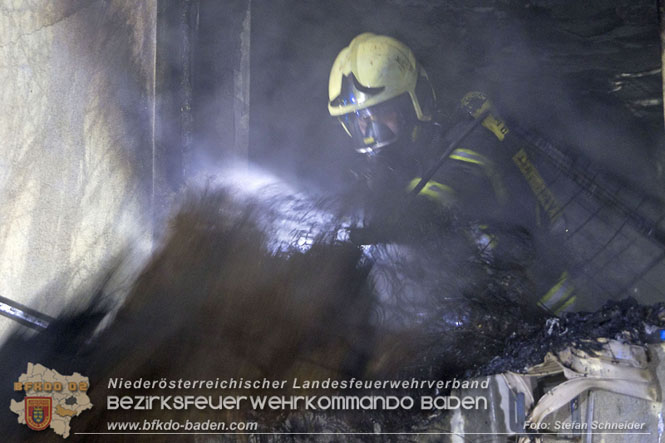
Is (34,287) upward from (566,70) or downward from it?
downward

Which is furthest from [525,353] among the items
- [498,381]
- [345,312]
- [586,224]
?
[586,224]

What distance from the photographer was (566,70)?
454 centimetres

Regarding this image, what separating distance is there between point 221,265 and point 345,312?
68 cm

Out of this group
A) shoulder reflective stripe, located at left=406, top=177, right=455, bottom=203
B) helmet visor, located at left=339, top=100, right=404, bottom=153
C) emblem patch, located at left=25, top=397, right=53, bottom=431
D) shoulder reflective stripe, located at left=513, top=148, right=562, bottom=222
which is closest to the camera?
emblem patch, located at left=25, top=397, right=53, bottom=431

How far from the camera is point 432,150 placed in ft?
11.4

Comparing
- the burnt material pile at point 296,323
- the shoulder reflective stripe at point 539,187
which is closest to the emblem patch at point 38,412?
the burnt material pile at point 296,323

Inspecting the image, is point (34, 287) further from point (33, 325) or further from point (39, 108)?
point (39, 108)

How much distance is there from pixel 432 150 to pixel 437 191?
1.59 feet

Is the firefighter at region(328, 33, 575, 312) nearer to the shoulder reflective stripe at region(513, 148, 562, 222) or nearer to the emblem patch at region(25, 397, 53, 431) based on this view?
the shoulder reflective stripe at region(513, 148, 562, 222)

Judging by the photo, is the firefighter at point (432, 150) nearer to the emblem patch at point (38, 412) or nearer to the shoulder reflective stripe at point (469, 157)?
the shoulder reflective stripe at point (469, 157)

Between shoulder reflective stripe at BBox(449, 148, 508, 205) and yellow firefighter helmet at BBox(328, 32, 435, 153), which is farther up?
yellow firefighter helmet at BBox(328, 32, 435, 153)

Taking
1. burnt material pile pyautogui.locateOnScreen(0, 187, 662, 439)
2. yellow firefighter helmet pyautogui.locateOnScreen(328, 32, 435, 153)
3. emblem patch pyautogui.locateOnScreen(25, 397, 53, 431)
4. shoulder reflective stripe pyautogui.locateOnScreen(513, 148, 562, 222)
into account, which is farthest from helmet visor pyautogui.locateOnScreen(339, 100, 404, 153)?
emblem patch pyautogui.locateOnScreen(25, 397, 53, 431)

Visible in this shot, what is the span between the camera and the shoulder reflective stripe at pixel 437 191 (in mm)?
3055

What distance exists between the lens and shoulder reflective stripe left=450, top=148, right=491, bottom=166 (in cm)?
315
